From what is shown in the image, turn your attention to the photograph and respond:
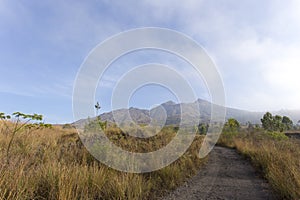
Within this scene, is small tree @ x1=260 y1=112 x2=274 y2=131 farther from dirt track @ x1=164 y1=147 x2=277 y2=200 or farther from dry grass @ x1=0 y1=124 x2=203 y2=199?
dry grass @ x1=0 y1=124 x2=203 y2=199

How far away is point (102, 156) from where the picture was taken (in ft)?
17.8

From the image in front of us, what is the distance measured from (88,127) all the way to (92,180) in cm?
426

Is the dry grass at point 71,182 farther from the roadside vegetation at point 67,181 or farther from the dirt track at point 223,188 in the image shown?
the dirt track at point 223,188

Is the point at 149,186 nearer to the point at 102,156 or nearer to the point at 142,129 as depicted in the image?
the point at 102,156

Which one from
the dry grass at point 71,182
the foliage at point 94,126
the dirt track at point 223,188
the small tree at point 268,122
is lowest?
the dirt track at point 223,188

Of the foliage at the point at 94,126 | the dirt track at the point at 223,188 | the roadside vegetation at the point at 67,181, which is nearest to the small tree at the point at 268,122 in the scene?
the dirt track at the point at 223,188

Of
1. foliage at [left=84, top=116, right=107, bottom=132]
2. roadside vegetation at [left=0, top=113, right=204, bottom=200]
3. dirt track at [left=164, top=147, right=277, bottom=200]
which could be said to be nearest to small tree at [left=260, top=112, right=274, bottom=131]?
dirt track at [left=164, top=147, right=277, bottom=200]

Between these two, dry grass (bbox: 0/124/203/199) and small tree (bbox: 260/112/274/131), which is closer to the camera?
dry grass (bbox: 0/124/203/199)

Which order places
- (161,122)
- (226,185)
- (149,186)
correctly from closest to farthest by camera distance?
(149,186) → (226,185) → (161,122)

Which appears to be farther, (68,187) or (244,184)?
(244,184)

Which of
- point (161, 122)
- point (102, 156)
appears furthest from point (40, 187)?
point (161, 122)

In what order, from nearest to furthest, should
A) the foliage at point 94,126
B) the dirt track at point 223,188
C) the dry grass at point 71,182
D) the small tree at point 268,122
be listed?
the dry grass at point 71,182 → the dirt track at point 223,188 → the foliage at point 94,126 → the small tree at point 268,122

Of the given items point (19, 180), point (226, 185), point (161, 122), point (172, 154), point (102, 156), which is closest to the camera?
point (19, 180)

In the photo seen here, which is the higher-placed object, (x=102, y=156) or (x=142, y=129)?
(x=142, y=129)
